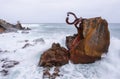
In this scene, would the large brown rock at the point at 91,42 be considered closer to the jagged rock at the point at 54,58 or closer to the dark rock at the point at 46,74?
the jagged rock at the point at 54,58

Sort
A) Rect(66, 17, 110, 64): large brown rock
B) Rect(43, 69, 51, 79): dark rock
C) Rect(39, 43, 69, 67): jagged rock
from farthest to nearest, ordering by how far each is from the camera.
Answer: Rect(66, 17, 110, 64): large brown rock → Rect(39, 43, 69, 67): jagged rock → Rect(43, 69, 51, 79): dark rock

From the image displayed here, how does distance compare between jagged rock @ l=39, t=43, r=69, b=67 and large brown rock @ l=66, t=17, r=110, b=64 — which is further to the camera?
large brown rock @ l=66, t=17, r=110, b=64

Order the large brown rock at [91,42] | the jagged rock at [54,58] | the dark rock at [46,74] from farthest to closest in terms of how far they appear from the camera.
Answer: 1. the large brown rock at [91,42]
2. the jagged rock at [54,58]
3. the dark rock at [46,74]

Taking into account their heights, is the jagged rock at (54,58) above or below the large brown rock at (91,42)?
below

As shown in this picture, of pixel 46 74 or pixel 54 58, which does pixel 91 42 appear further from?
pixel 46 74

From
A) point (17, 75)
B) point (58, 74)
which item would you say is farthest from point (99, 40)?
point (17, 75)

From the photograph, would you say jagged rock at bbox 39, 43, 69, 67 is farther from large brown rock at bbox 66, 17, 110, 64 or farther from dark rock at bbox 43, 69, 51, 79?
dark rock at bbox 43, 69, 51, 79

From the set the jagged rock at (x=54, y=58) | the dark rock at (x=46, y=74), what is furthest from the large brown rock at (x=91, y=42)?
the dark rock at (x=46, y=74)

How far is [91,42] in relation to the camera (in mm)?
11539

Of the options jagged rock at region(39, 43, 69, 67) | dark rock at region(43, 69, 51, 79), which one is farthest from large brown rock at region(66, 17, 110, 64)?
dark rock at region(43, 69, 51, 79)

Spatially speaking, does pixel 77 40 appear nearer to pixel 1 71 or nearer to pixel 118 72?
pixel 118 72

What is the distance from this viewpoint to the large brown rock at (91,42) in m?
11.5

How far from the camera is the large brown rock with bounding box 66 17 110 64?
37.9 feet

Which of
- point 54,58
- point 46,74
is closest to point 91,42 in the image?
point 54,58
